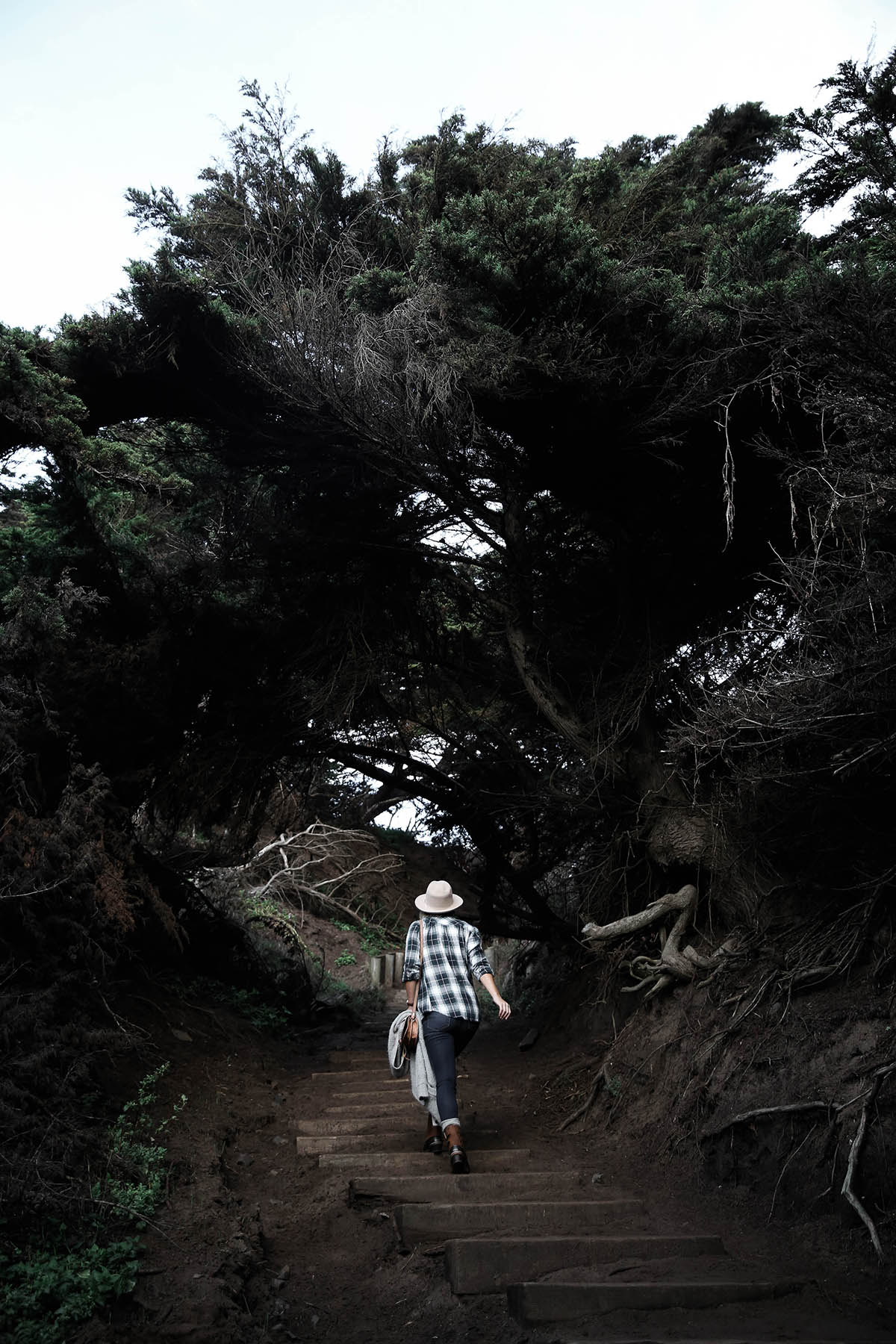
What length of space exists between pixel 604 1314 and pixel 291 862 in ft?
54.4

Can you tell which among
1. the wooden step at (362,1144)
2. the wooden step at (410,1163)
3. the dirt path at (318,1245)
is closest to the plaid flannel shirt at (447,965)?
the wooden step at (410,1163)

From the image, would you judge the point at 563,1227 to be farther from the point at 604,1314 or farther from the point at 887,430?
→ the point at 887,430

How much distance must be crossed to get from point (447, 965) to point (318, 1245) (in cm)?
194

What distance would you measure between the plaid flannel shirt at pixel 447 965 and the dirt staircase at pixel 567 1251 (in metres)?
1.03

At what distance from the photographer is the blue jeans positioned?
21.1 feet

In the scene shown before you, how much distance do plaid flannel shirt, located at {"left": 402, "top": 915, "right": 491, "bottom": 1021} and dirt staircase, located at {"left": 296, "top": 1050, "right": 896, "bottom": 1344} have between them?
103 centimetres

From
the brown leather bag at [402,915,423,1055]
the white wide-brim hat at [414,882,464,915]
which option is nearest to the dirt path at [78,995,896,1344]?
the brown leather bag at [402,915,423,1055]

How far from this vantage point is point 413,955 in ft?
22.5

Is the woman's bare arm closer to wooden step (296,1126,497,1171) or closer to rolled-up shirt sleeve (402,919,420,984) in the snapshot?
rolled-up shirt sleeve (402,919,420,984)

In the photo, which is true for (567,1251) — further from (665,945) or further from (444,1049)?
(665,945)

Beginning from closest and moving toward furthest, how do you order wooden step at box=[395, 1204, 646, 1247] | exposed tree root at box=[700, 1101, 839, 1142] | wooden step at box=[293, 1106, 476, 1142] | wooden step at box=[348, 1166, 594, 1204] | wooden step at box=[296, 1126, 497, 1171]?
wooden step at box=[395, 1204, 646, 1247], exposed tree root at box=[700, 1101, 839, 1142], wooden step at box=[348, 1166, 594, 1204], wooden step at box=[296, 1126, 497, 1171], wooden step at box=[293, 1106, 476, 1142]

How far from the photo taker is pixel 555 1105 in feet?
28.8

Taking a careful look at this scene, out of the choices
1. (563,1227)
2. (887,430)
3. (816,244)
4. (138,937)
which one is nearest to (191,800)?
(138,937)

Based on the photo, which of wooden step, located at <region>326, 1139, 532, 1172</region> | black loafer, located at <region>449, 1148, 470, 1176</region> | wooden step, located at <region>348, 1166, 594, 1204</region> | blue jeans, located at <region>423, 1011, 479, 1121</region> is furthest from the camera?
blue jeans, located at <region>423, 1011, 479, 1121</region>
